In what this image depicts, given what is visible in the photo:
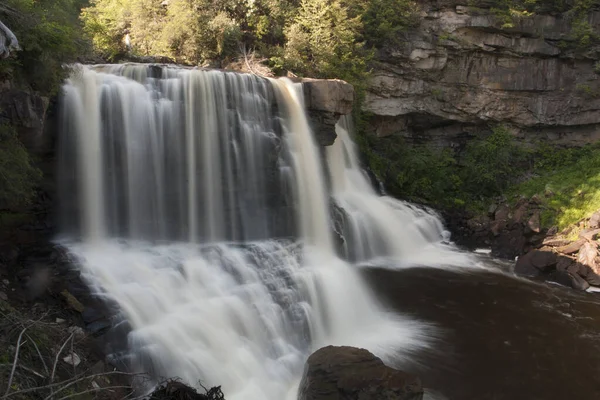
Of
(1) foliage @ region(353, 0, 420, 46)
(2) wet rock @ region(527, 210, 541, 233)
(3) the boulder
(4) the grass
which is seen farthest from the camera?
(1) foliage @ region(353, 0, 420, 46)

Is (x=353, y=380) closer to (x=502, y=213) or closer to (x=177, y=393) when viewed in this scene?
(x=177, y=393)

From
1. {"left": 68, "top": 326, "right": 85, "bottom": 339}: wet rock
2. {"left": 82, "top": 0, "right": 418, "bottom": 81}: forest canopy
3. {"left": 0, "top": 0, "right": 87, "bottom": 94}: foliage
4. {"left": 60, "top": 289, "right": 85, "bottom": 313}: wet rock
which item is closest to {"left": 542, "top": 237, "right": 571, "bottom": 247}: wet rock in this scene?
{"left": 82, "top": 0, "right": 418, "bottom": 81}: forest canopy

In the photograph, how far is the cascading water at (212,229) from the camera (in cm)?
810

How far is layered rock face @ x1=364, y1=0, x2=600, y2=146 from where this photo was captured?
19.7 m

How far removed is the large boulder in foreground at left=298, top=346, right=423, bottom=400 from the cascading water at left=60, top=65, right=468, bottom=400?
4.30ft

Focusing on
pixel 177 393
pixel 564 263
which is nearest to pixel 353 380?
pixel 177 393

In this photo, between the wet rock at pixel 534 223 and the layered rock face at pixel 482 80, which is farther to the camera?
the layered rock face at pixel 482 80

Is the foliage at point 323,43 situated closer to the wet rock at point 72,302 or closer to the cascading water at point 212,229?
the cascading water at point 212,229

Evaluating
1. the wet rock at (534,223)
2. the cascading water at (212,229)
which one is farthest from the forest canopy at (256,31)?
the wet rock at (534,223)

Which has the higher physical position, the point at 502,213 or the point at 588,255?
the point at 502,213

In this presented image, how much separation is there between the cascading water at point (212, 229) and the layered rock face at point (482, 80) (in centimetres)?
734

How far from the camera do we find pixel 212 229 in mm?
11711

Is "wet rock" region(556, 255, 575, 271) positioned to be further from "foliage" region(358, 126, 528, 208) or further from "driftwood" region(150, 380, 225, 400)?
"driftwood" region(150, 380, 225, 400)

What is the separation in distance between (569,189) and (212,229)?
554 inches
